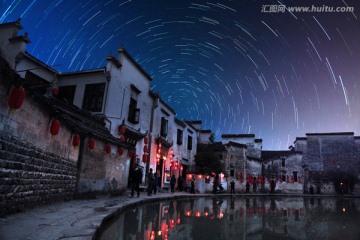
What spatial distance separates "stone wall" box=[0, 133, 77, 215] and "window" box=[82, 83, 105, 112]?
854 centimetres

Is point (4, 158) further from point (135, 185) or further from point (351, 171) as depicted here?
point (351, 171)

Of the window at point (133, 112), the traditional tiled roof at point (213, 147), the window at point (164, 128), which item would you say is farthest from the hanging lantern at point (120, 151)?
the traditional tiled roof at point (213, 147)

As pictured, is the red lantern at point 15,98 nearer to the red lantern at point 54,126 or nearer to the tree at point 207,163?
the red lantern at point 54,126

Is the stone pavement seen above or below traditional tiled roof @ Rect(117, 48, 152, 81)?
below

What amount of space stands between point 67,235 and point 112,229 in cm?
205

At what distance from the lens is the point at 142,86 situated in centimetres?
2275

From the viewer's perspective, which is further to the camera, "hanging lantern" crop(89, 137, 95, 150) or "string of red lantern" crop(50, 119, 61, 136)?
"hanging lantern" crop(89, 137, 95, 150)

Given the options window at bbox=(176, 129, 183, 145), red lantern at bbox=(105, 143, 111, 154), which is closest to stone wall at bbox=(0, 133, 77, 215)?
red lantern at bbox=(105, 143, 111, 154)

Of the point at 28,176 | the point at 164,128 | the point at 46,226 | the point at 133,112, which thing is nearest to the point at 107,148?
the point at 28,176

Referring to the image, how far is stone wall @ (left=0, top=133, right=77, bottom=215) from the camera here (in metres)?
5.95

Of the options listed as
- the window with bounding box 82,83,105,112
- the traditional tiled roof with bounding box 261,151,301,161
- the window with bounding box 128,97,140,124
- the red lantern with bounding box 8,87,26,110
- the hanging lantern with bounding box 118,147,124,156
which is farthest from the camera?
the traditional tiled roof with bounding box 261,151,301,161

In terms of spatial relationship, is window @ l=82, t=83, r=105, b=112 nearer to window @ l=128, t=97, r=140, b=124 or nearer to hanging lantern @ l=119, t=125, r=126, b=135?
hanging lantern @ l=119, t=125, r=126, b=135

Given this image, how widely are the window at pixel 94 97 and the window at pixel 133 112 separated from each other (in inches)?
115

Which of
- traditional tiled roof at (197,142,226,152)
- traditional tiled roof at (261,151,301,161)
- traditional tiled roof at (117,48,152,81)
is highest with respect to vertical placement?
traditional tiled roof at (117,48,152,81)
